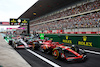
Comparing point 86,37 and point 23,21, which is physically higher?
point 23,21

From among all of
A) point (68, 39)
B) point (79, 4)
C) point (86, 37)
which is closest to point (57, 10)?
point (79, 4)

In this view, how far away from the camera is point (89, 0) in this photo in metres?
16.6

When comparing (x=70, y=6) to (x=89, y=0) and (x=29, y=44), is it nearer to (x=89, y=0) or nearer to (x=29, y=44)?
(x=89, y=0)

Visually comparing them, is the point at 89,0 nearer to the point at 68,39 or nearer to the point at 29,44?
the point at 68,39

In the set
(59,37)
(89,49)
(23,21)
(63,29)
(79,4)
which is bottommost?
(89,49)

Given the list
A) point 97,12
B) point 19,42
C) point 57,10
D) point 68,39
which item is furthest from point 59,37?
point 57,10

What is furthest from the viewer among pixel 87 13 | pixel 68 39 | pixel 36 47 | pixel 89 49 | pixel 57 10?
pixel 57 10

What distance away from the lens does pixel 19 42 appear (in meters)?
7.94

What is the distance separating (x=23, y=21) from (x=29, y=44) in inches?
492

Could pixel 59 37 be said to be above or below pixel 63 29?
below

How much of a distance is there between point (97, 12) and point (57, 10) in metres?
13.3

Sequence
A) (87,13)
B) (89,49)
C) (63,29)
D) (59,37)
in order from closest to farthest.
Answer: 1. (89,49)
2. (59,37)
3. (63,29)
4. (87,13)

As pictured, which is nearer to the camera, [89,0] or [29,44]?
[29,44]

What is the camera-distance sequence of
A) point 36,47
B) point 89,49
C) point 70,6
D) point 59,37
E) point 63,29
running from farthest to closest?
1. point 70,6
2. point 63,29
3. point 59,37
4. point 36,47
5. point 89,49
